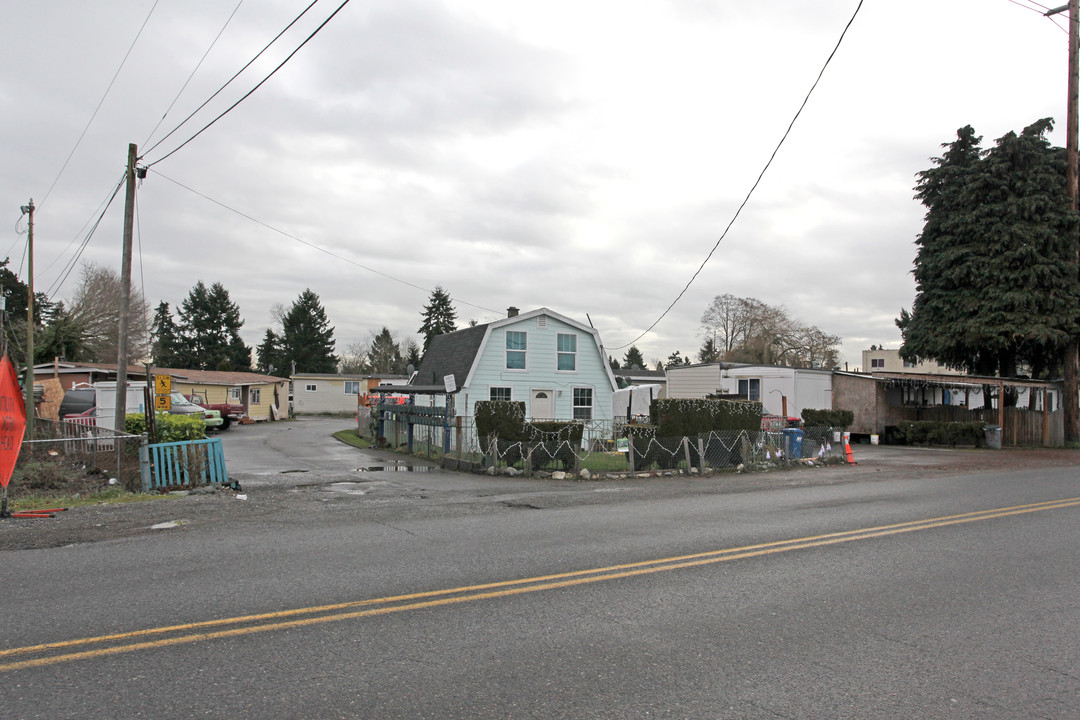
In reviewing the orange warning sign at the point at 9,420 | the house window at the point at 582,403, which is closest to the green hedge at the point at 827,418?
the house window at the point at 582,403

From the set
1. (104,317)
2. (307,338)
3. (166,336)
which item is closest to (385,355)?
(307,338)

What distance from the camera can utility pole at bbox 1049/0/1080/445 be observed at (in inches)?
1030

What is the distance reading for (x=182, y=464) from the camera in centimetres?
1387

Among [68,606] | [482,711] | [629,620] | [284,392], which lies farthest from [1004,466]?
[284,392]

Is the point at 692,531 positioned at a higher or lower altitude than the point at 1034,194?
lower

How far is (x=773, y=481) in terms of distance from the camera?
16.2m

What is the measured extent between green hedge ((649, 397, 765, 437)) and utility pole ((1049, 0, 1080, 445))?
16004mm

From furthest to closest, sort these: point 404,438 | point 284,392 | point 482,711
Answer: point 284,392, point 404,438, point 482,711

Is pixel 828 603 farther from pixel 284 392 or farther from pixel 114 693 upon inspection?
pixel 284 392

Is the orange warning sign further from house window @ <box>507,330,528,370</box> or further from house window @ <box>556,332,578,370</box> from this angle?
house window @ <box>556,332,578,370</box>

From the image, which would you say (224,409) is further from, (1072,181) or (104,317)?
(1072,181)

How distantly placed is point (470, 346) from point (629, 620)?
2244 centimetres

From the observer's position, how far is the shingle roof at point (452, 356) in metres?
26.8

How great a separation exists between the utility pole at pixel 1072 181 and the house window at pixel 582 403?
1798 cm
